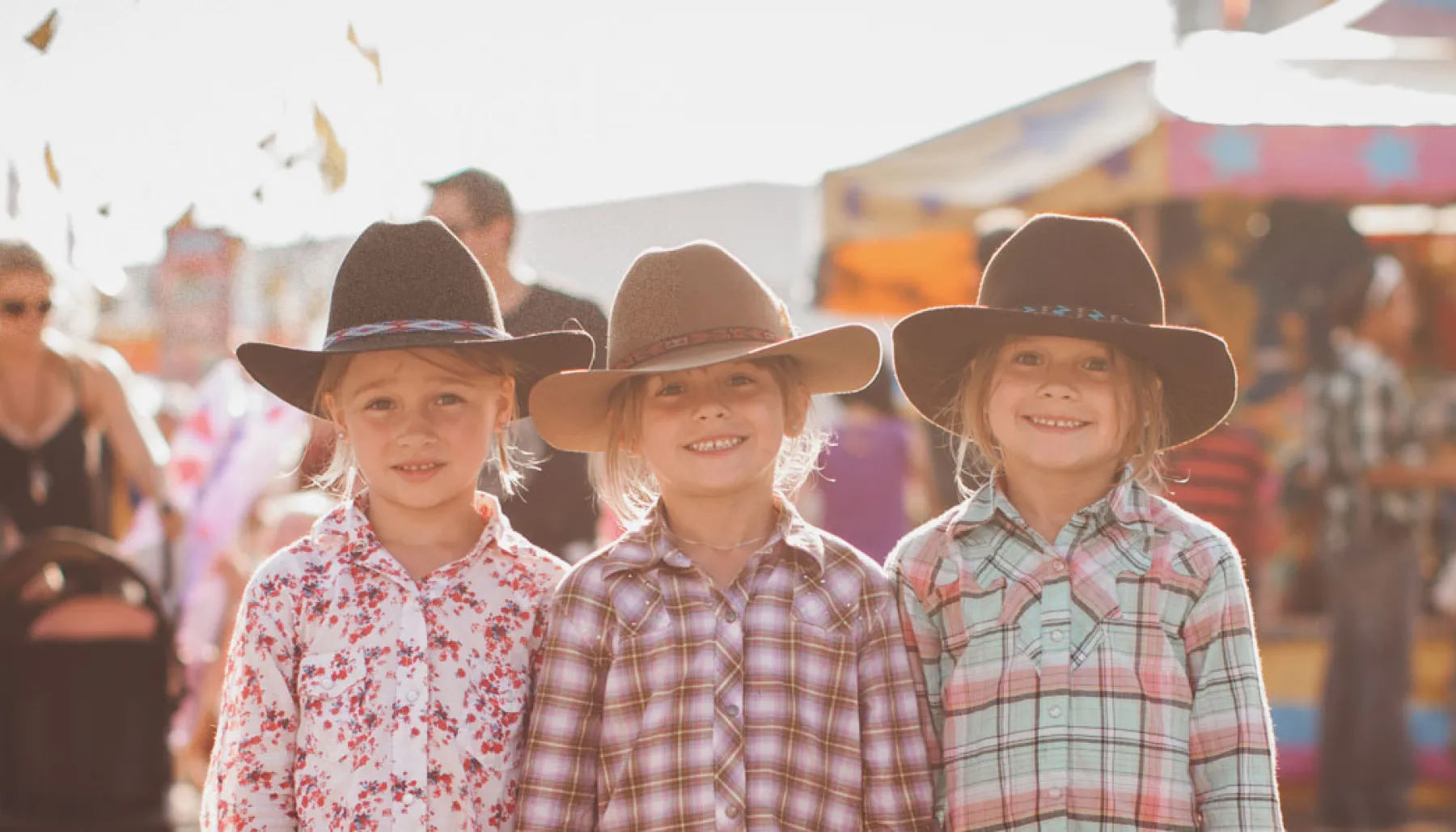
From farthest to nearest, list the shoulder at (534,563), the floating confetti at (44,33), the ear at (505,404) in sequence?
the floating confetti at (44,33)
the ear at (505,404)
the shoulder at (534,563)

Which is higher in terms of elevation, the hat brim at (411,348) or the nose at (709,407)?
the hat brim at (411,348)

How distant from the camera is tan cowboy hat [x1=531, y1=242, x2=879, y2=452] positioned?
2551 millimetres

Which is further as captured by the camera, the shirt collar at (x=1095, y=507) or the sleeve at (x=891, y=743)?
the shirt collar at (x=1095, y=507)

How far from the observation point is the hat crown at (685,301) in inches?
101

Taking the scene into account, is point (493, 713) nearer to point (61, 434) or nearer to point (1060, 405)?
point (1060, 405)

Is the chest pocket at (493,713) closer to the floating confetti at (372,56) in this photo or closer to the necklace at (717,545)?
the necklace at (717,545)

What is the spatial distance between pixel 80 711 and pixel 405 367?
2847 mm

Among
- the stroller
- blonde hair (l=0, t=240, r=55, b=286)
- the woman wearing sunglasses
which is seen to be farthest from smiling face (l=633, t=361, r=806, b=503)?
the woman wearing sunglasses

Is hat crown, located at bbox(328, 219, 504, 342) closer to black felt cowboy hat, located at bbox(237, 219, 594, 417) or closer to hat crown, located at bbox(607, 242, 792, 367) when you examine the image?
black felt cowboy hat, located at bbox(237, 219, 594, 417)

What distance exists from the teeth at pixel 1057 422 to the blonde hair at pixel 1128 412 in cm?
10

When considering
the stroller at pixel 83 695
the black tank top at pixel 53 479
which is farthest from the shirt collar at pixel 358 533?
the black tank top at pixel 53 479

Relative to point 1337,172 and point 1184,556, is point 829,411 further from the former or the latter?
point 1184,556

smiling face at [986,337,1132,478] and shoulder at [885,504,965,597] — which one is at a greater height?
smiling face at [986,337,1132,478]

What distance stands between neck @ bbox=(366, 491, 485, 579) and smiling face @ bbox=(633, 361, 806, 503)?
33 centimetres
